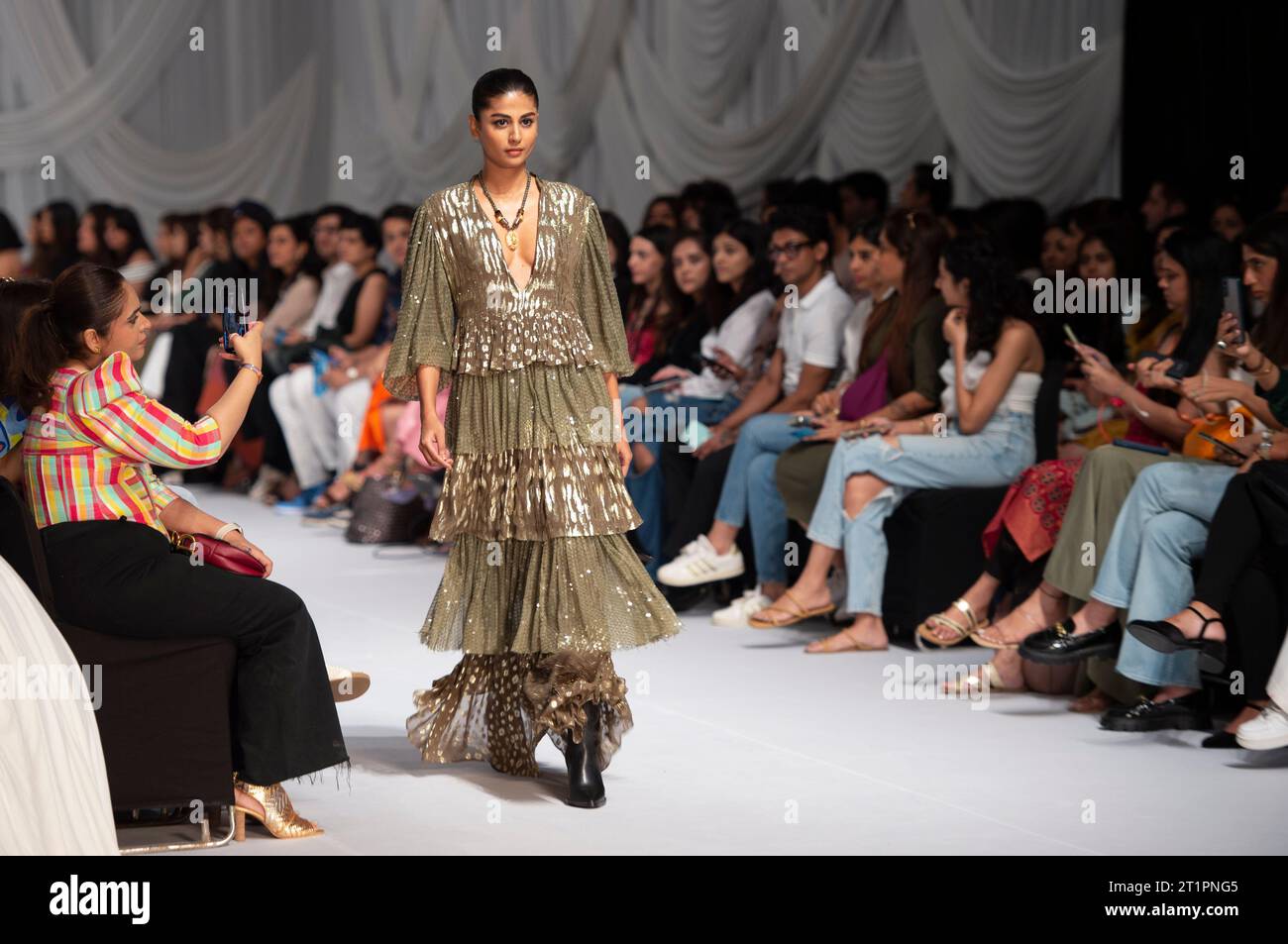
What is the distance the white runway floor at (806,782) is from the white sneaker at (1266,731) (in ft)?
0.20

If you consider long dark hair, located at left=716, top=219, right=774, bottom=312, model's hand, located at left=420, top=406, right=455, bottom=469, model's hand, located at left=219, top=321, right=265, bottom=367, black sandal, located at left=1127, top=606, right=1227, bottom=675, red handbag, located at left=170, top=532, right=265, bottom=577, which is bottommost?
black sandal, located at left=1127, top=606, right=1227, bottom=675

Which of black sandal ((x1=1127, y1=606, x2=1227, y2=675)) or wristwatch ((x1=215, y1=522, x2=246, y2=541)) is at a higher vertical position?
wristwatch ((x1=215, y1=522, x2=246, y2=541))

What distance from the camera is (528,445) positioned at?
3.62 m

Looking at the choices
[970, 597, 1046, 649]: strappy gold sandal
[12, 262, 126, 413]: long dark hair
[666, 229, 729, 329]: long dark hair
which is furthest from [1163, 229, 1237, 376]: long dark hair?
[12, 262, 126, 413]: long dark hair

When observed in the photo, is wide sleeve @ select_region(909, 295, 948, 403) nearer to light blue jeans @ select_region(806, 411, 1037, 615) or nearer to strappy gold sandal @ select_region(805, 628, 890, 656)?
light blue jeans @ select_region(806, 411, 1037, 615)

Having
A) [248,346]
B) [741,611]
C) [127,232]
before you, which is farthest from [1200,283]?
[127,232]

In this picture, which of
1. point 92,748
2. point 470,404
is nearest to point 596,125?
point 470,404

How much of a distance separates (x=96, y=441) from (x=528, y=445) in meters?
0.83

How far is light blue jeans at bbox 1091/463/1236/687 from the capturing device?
13.6ft

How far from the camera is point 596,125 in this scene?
9.88m

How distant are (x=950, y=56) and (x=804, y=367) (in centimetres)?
212

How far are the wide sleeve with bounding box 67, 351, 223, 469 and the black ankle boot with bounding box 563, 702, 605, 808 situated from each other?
2.98 ft

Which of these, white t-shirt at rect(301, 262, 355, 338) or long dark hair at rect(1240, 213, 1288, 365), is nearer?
long dark hair at rect(1240, 213, 1288, 365)

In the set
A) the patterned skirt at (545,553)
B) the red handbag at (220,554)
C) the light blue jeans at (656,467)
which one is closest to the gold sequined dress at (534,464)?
the patterned skirt at (545,553)
